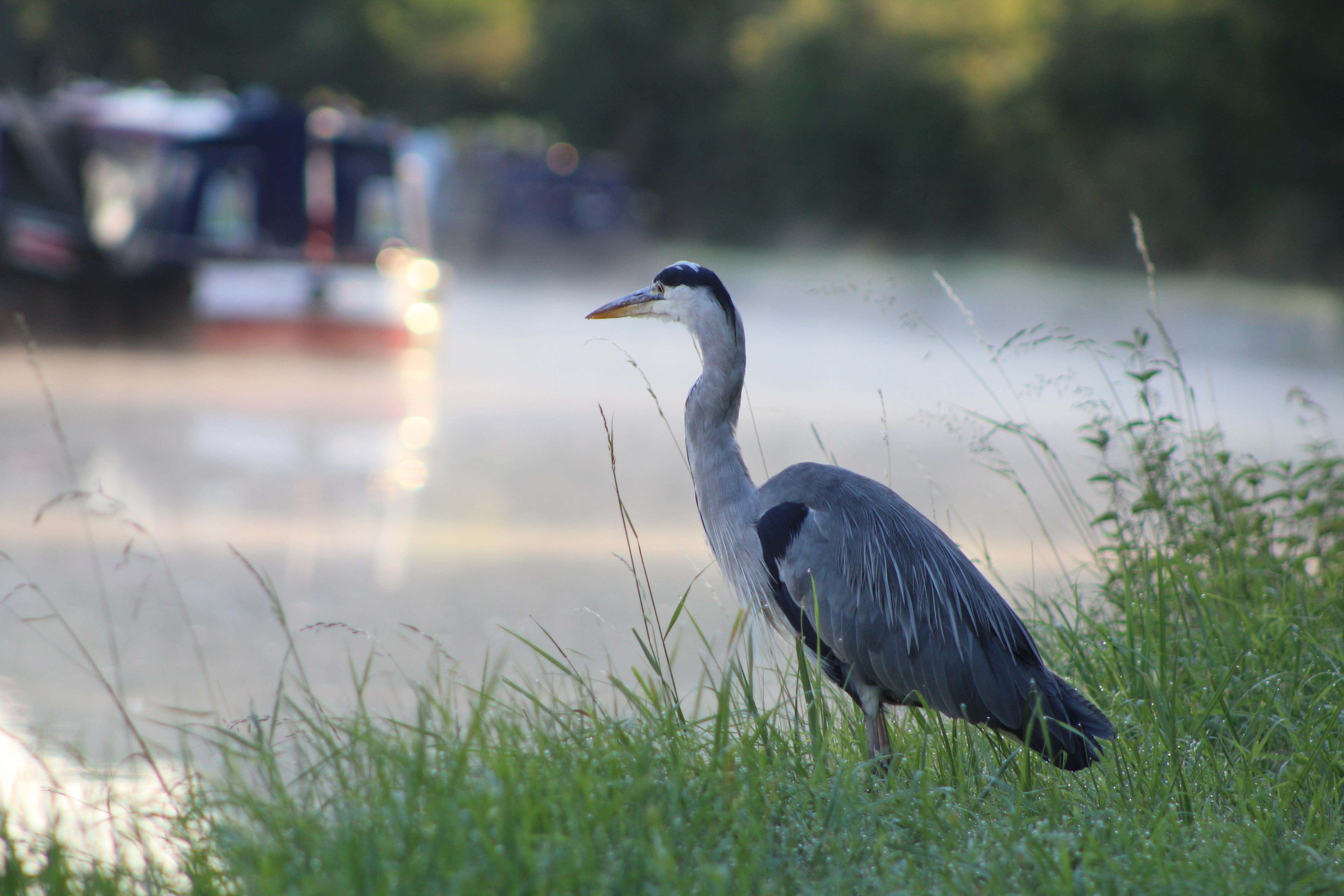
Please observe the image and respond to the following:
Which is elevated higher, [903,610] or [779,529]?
[779,529]

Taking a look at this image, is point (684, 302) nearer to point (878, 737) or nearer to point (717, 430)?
point (717, 430)

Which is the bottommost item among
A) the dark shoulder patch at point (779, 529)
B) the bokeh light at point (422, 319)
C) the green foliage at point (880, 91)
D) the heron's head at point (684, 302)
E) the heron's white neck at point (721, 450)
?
the dark shoulder patch at point (779, 529)

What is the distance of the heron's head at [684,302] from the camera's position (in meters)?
3.45

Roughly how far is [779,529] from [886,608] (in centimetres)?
32

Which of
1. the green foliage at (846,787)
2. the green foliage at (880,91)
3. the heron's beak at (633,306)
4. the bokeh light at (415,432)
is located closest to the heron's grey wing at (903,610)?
the green foliage at (846,787)

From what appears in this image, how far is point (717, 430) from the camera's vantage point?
3.45 m

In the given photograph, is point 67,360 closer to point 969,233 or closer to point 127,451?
point 127,451

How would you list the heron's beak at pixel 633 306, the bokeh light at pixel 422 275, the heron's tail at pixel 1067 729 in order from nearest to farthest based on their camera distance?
1. the heron's tail at pixel 1067 729
2. the heron's beak at pixel 633 306
3. the bokeh light at pixel 422 275

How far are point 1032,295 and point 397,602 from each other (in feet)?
45.5

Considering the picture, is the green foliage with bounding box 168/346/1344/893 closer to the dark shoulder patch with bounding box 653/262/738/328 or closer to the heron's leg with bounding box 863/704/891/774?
the heron's leg with bounding box 863/704/891/774

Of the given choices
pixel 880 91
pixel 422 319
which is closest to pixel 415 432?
pixel 422 319

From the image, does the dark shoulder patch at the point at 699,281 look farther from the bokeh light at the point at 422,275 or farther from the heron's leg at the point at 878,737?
the bokeh light at the point at 422,275

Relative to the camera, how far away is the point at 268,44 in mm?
35906

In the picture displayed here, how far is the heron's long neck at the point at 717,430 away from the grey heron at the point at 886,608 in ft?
0.05
